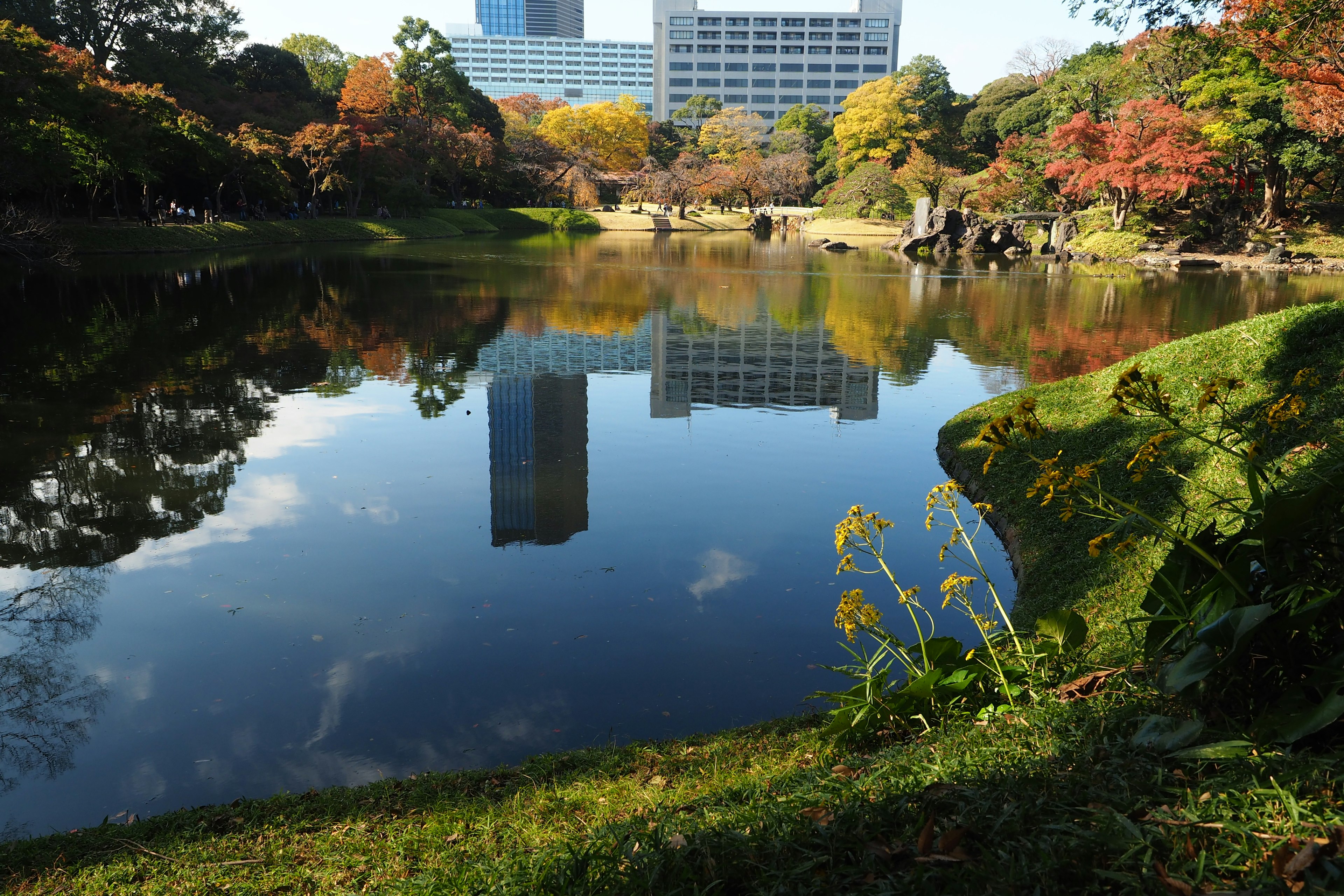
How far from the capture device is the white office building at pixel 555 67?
16862 centimetres

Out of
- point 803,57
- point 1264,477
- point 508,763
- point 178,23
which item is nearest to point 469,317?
point 508,763

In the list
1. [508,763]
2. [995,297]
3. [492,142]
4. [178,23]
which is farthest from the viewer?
[492,142]

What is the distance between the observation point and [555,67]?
172000 mm

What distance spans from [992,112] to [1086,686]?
60508 mm

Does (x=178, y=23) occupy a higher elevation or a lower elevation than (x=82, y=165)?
higher

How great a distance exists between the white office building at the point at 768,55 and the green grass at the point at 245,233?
8014 cm

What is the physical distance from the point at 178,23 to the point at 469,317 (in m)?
35.5

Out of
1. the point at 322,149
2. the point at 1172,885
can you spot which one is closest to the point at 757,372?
the point at 1172,885

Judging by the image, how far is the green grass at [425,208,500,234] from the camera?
47750mm

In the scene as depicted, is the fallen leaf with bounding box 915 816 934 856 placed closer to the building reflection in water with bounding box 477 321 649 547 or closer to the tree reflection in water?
the tree reflection in water

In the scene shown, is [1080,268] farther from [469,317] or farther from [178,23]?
[178,23]

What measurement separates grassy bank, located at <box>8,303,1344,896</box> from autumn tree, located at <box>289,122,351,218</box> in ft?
128

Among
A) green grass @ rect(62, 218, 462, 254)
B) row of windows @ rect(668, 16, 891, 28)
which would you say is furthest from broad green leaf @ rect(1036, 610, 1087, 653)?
row of windows @ rect(668, 16, 891, 28)

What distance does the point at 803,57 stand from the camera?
115 m
